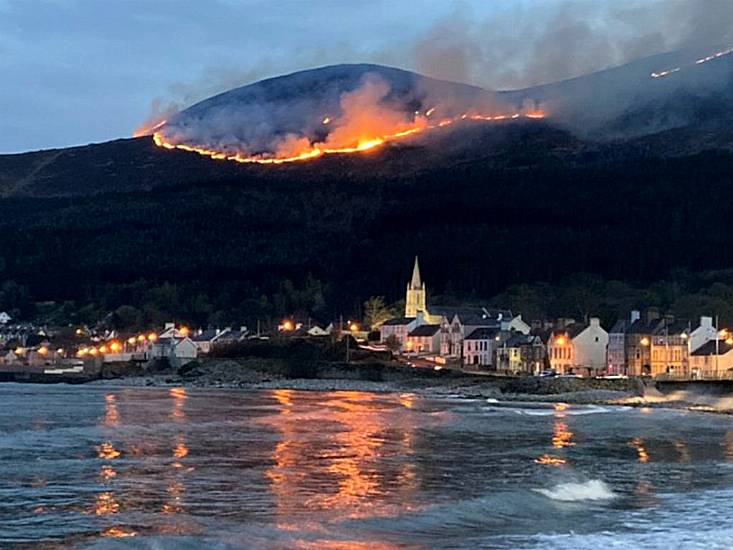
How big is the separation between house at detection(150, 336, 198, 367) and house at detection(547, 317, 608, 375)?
41.1 meters

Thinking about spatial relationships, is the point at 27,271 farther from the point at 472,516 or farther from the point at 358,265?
the point at 472,516

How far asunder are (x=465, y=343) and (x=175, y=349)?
33.9 meters

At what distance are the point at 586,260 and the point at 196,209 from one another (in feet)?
260

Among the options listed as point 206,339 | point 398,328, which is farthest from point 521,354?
point 206,339

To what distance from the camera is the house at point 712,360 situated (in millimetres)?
76875

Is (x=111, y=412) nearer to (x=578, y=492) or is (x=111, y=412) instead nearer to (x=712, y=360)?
(x=578, y=492)

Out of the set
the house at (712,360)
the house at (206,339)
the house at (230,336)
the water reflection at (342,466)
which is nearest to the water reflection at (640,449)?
the water reflection at (342,466)

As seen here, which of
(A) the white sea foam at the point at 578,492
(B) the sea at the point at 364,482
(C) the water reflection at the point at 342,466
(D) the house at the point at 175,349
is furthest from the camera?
(D) the house at the point at 175,349

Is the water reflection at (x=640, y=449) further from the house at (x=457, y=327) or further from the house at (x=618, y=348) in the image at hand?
the house at (x=457, y=327)

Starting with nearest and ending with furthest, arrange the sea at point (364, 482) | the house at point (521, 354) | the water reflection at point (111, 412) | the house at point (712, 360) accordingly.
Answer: the sea at point (364, 482) < the water reflection at point (111, 412) < the house at point (712, 360) < the house at point (521, 354)

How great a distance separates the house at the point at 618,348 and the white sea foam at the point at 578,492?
195ft

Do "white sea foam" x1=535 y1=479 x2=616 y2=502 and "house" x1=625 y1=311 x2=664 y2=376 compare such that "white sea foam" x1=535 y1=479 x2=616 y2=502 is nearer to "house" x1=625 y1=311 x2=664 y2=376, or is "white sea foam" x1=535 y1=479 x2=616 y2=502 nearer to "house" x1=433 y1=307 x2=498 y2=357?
"house" x1=625 y1=311 x2=664 y2=376

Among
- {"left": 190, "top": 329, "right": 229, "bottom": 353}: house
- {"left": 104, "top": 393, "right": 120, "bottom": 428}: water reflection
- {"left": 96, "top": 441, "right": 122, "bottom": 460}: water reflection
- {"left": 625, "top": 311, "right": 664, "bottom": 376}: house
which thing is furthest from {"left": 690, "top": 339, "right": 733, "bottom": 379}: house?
{"left": 190, "top": 329, "right": 229, "bottom": 353}: house

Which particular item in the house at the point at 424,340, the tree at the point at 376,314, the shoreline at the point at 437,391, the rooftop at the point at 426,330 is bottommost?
the shoreline at the point at 437,391
